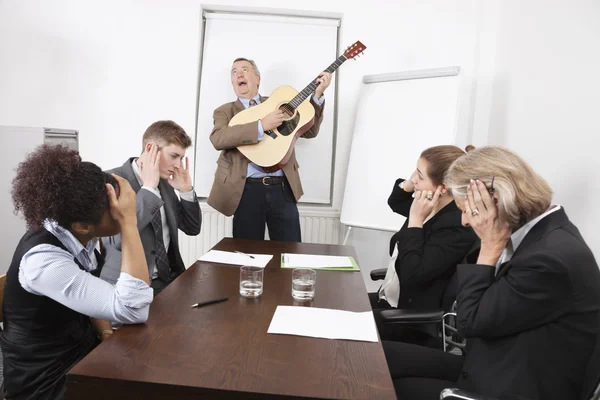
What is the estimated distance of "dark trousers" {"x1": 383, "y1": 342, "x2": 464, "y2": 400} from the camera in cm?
122

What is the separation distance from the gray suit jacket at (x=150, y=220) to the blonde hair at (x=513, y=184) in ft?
4.04

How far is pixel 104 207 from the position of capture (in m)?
1.21

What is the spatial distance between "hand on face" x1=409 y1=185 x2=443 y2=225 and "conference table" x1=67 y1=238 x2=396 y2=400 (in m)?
0.55

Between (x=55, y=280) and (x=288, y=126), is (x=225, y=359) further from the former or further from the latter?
(x=288, y=126)

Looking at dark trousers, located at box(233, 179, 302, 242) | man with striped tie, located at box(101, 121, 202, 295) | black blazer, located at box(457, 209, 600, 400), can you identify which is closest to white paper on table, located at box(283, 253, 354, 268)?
man with striped tie, located at box(101, 121, 202, 295)

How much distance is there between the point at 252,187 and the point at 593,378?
84.0 inches

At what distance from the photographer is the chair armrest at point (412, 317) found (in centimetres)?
155

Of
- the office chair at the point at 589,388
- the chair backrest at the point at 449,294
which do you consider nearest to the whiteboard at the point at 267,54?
the chair backrest at the point at 449,294

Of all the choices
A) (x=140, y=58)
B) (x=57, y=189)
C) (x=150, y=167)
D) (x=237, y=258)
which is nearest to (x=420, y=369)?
(x=237, y=258)

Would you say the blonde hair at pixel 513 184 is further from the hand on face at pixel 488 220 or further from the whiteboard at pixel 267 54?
the whiteboard at pixel 267 54

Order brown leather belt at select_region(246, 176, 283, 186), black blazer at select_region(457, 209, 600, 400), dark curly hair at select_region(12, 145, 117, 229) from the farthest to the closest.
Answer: brown leather belt at select_region(246, 176, 283, 186)
dark curly hair at select_region(12, 145, 117, 229)
black blazer at select_region(457, 209, 600, 400)

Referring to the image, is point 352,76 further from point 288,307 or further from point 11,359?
point 11,359

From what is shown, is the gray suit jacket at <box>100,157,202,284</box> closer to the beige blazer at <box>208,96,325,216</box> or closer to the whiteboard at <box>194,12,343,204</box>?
the beige blazer at <box>208,96,325,216</box>

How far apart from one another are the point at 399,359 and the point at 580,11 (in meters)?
1.62
